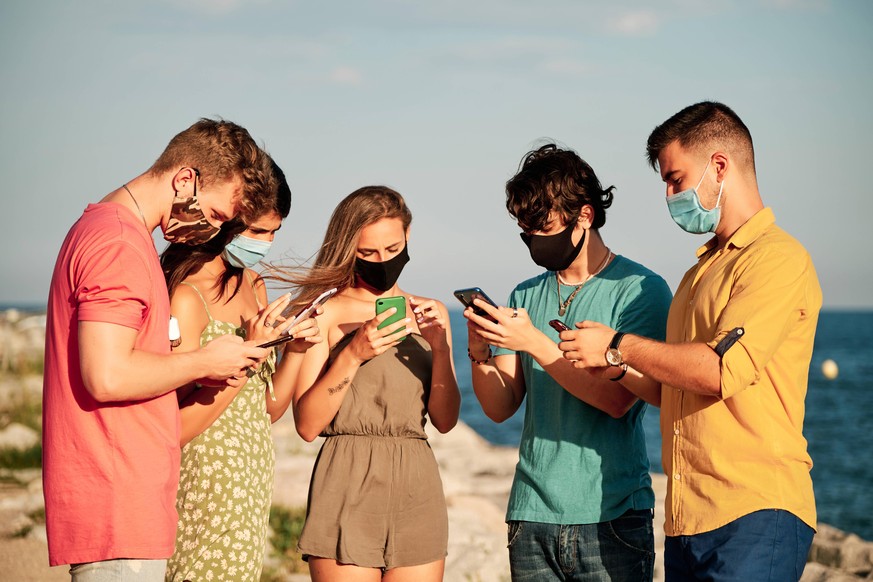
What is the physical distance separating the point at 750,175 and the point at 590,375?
3.51 ft

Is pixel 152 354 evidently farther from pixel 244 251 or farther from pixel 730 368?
pixel 730 368

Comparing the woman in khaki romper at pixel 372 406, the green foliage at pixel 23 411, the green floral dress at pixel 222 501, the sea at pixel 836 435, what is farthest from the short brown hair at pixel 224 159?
the sea at pixel 836 435

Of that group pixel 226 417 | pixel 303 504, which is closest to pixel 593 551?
pixel 226 417

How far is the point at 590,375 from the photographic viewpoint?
3891 millimetres

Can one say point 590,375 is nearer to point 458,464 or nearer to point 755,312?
point 755,312

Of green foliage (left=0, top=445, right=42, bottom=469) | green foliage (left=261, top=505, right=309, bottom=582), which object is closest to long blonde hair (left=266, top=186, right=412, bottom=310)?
green foliage (left=261, top=505, right=309, bottom=582)

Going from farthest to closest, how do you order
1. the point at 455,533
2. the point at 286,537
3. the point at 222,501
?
1. the point at 455,533
2. the point at 286,537
3. the point at 222,501

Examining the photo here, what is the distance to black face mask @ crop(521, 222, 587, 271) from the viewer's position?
420 centimetres

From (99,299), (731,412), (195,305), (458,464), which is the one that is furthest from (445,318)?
(458,464)

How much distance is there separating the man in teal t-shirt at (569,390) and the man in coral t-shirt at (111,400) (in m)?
1.45

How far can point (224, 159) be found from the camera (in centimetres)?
355

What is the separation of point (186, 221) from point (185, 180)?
162 mm

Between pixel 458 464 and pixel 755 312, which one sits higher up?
pixel 755 312

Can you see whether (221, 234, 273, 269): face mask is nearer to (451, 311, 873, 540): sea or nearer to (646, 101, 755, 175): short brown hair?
(646, 101, 755, 175): short brown hair
